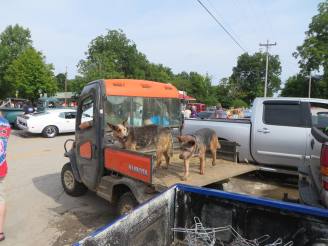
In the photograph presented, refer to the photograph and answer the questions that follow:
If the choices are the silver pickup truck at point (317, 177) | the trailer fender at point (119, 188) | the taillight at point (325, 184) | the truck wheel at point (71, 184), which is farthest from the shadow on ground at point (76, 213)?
the taillight at point (325, 184)

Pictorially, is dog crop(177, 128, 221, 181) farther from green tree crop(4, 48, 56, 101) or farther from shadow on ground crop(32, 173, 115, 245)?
green tree crop(4, 48, 56, 101)

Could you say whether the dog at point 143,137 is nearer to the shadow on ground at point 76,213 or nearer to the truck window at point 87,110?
the truck window at point 87,110

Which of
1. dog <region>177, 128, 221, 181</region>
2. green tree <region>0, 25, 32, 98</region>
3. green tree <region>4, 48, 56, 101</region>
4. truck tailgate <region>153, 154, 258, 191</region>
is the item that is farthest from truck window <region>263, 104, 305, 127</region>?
green tree <region>0, 25, 32, 98</region>

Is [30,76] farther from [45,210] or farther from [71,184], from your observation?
[45,210]

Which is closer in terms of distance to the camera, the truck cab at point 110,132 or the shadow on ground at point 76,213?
the truck cab at point 110,132

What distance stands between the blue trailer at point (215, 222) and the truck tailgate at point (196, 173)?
103cm

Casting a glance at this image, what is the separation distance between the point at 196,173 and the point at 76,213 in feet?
8.13

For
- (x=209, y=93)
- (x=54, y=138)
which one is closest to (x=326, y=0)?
(x=209, y=93)

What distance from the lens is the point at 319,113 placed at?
6551 millimetres

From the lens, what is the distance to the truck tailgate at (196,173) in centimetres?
472

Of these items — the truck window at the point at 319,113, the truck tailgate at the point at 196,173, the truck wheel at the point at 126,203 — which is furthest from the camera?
the truck window at the point at 319,113

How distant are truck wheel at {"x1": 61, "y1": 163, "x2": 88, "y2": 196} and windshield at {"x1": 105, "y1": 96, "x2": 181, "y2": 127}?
195 centimetres

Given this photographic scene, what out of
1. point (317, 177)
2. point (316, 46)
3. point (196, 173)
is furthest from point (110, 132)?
point (316, 46)

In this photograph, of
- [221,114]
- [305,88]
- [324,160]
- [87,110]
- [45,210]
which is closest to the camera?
[324,160]
